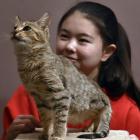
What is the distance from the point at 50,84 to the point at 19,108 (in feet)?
1.57

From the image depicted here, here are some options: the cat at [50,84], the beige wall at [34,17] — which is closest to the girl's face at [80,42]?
the cat at [50,84]

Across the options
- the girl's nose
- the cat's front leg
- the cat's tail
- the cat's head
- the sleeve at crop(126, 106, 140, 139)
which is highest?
the cat's head

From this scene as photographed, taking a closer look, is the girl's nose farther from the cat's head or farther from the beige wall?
the beige wall

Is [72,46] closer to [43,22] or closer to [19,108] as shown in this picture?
[43,22]

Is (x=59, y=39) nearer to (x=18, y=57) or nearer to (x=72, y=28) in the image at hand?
(x=72, y=28)

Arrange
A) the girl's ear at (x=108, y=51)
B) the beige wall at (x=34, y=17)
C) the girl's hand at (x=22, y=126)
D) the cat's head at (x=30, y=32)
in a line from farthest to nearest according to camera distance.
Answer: the beige wall at (x=34, y=17)
the girl's ear at (x=108, y=51)
the girl's hand at (x=22, y=126)
the cat's head at (x=30, y=32)

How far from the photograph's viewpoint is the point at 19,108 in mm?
1326

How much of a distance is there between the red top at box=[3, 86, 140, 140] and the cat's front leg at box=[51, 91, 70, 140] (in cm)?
36

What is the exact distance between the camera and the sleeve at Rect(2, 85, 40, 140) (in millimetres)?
1298

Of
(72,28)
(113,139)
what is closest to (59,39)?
(72,28)

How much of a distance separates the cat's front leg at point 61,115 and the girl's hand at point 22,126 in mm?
167

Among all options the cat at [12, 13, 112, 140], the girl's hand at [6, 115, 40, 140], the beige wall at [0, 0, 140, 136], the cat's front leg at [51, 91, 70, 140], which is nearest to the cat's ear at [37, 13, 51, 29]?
the cat at [12, 13, 112, 140]

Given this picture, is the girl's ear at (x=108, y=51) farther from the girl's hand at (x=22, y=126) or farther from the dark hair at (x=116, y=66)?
the girl's hand at (x=22, y=126)

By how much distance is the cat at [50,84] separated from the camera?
872 mm
